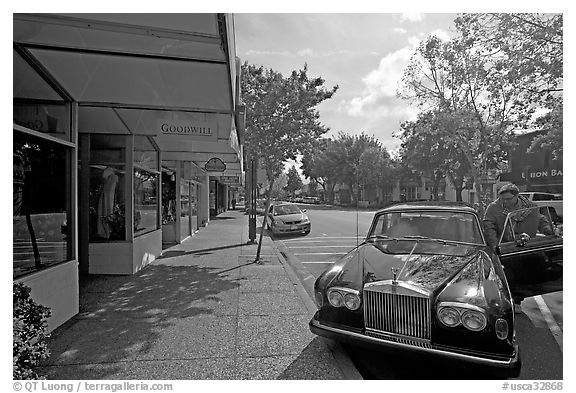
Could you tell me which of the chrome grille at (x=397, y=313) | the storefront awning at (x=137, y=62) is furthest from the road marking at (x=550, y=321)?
the storefront awning at (x=137, y=62)

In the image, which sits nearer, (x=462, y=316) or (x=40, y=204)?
(x=462, y=316)

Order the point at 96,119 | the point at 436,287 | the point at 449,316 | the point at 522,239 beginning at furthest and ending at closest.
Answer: the point at 96,119
the point at 522,239
the point at 436,287
the point at 449,316

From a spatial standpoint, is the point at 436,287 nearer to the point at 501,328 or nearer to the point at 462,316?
the point at 462,316

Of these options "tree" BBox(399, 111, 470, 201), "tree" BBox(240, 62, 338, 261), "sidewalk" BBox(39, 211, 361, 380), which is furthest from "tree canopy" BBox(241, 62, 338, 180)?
"sidewalk" BBox(39, 211, 361, 380)

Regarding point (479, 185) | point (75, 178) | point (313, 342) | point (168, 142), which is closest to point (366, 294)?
point (313, 342)

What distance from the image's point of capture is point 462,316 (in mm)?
2914

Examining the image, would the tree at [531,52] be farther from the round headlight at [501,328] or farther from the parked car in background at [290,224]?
the parked car in background at [290,224]

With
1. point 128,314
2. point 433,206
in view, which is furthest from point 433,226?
point 128,314

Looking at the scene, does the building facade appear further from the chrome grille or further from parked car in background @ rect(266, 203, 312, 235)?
parked car in background @ rect(266, 203, 312, 235)

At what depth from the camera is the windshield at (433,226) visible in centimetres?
430

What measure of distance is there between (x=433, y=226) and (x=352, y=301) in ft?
5.64

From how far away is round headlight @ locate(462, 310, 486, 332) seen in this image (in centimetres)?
287

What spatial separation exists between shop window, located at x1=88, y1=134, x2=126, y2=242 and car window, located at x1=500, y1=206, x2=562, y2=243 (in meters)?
6.58
